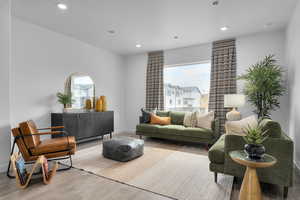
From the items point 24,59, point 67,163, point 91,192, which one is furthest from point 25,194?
point 24,59

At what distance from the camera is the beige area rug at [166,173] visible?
192 centimetres

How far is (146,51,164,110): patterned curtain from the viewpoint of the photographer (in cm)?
512

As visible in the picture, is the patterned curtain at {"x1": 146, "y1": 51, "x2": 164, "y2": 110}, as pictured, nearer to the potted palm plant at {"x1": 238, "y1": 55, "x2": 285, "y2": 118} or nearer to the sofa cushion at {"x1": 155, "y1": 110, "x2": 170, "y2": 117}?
the sofa cushion at {"x1": 155, "y1": 110, "x2": 170, "y2": 117}

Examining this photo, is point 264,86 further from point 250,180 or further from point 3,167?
point 3,167

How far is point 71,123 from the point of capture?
3609 millimetres

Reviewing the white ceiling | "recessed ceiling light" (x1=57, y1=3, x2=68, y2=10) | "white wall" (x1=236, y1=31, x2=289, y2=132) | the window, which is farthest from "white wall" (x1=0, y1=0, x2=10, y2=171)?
"white wall" (x1=236, y1=31, x2=289, y2=132)

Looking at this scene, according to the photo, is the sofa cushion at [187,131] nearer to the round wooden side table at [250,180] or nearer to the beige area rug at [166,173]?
the beige area rug at [166,173]

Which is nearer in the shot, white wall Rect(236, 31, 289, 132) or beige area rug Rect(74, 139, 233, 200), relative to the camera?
beige area rug Rect(74, 139, 233, 200)

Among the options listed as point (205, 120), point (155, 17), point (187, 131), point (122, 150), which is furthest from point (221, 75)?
point (122, 150)

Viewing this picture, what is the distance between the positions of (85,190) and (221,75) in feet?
12.7

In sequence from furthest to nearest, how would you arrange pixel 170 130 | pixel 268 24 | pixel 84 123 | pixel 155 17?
pixel 170 130, pixel 84 123, pixel 268 24, pixel 155 17

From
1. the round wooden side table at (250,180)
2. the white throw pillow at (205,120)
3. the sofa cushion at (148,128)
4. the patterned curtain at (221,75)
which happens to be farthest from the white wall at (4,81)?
the patterned curtain at (221,75)

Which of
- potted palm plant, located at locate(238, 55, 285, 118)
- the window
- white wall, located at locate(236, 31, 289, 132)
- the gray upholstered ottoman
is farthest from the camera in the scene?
the window

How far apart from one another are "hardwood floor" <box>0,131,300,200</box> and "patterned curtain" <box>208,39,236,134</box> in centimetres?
213
